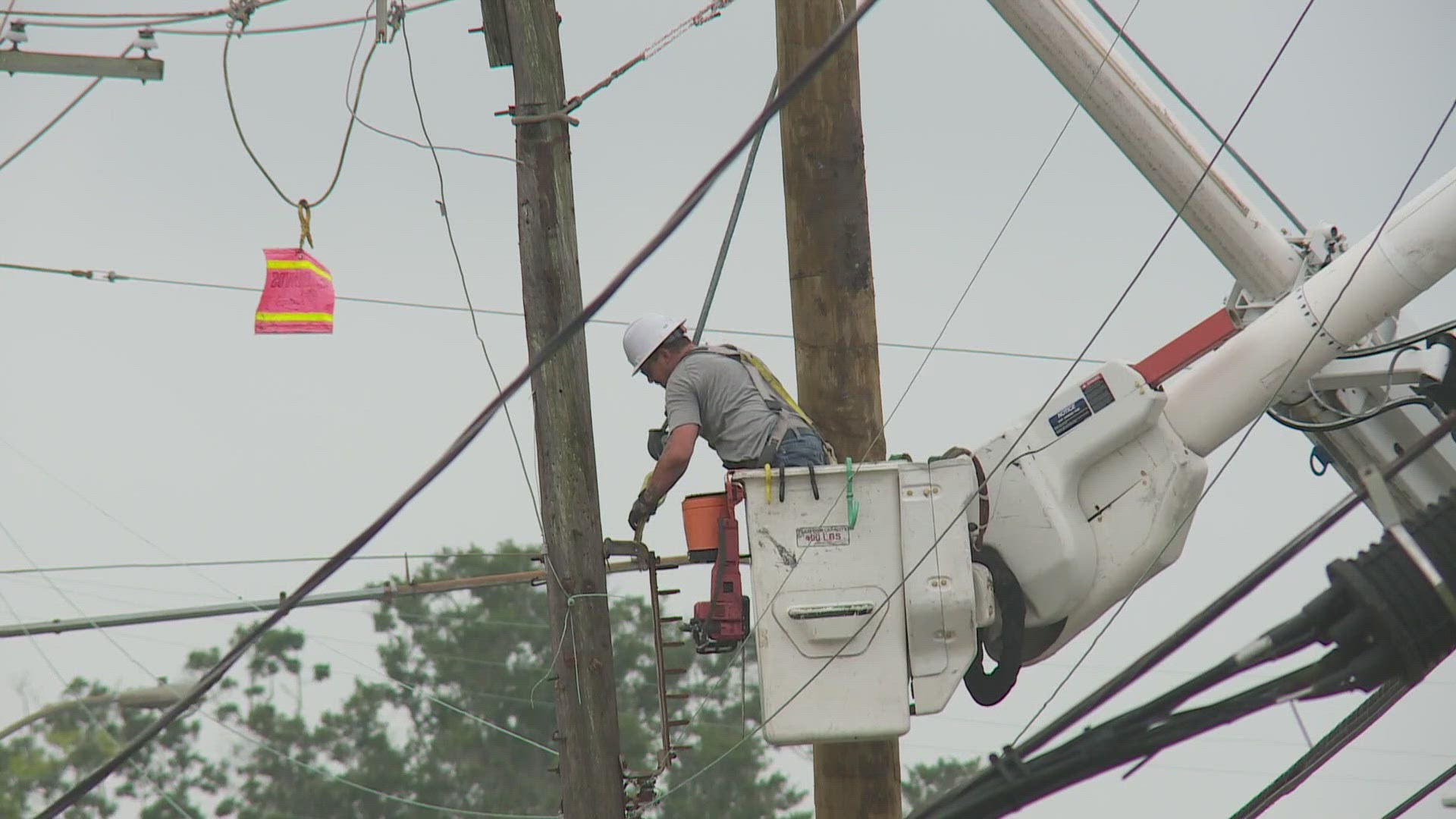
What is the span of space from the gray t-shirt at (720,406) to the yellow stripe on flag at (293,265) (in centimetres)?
197

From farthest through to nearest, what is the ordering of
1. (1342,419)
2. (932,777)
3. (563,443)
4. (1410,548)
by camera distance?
1. (932,777)
2. (1342,419)
3. (563,443)
4. (1410,548)

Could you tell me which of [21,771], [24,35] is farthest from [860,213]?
[21,771]

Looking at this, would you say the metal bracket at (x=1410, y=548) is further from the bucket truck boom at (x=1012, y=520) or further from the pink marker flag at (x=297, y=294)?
the pink marker flag at (x=297, y=294)

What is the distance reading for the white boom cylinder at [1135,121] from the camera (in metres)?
7.16

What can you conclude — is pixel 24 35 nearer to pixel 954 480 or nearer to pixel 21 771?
pixel 954 480

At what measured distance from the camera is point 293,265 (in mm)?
7523

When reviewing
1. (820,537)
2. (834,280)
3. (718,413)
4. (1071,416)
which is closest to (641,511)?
(718,413)

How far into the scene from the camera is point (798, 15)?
6820 millimetres

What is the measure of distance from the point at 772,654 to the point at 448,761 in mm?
25106

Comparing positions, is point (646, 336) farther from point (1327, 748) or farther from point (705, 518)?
point (1327, 748)

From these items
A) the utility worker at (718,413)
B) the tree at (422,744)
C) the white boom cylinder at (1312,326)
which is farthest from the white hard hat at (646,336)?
the tree at (422,744)

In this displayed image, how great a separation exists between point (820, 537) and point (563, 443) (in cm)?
126

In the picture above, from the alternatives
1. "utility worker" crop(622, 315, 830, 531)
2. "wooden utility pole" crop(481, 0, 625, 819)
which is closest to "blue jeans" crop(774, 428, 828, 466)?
"utility worker" crop(622, 315, 830, 531)

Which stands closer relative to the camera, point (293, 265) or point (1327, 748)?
point (1327, 748)
